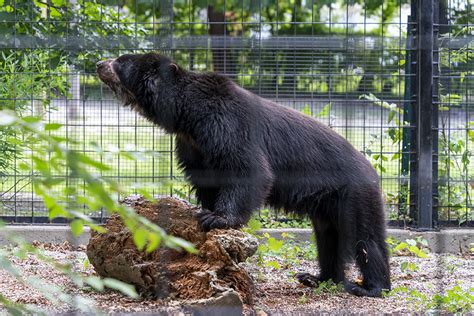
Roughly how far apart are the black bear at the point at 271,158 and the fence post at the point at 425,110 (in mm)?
1501

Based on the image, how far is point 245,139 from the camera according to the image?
152 inches

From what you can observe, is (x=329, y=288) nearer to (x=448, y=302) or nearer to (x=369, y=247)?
(x=369, y=247)

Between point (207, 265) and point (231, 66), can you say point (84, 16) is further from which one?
point (207, 265)

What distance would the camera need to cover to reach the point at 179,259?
3.59 meters

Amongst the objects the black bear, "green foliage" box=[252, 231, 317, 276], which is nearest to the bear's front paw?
the black bear

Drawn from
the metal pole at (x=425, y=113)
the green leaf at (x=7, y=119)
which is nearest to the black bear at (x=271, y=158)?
the metal pole at (x=425, y=113)

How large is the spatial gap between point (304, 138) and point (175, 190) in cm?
151

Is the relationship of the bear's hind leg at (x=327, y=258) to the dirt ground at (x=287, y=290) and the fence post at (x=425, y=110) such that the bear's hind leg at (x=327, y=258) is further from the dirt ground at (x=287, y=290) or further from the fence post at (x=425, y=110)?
the fence post at (x=425, y=110)

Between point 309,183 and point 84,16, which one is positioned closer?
point 309,183

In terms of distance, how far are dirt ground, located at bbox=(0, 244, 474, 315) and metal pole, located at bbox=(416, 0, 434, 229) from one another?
547mm

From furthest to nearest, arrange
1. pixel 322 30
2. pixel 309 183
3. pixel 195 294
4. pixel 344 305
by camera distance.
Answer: pixel 322 30 < pixel 309 183 < pixel 344 305 < pixel 195 294

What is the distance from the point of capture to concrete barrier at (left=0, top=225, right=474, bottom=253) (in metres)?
5.42

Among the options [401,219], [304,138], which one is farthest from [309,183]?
[401,219]

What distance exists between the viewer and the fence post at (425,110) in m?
5.55
